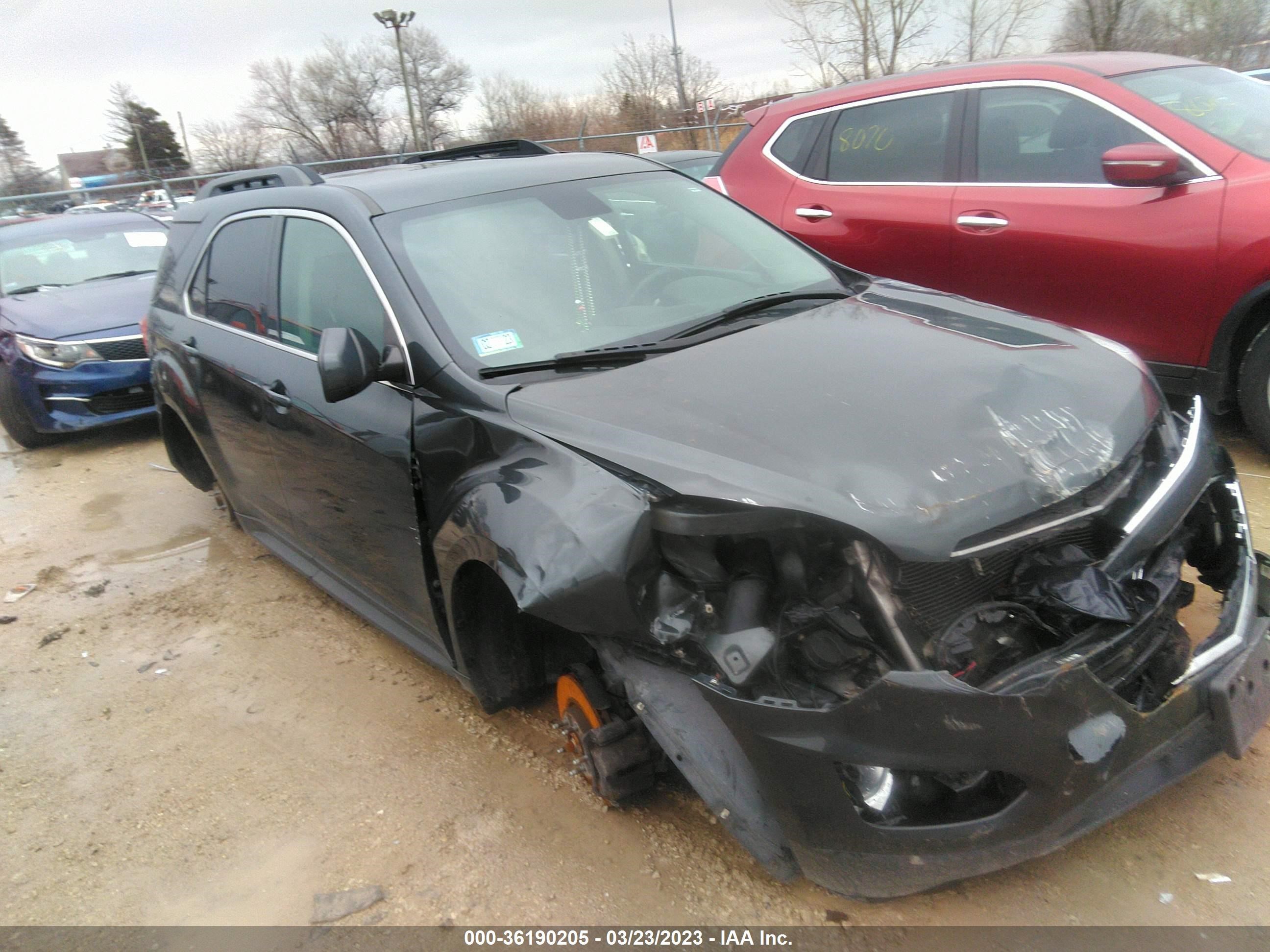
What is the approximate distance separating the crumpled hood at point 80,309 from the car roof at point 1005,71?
5.41 metres

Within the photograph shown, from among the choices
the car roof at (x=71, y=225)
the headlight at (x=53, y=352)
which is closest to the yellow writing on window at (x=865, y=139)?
the headlight at (x=53, y=352)

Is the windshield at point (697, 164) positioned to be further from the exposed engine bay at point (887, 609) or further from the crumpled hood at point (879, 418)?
the exposed engine bay at point (887, 609)

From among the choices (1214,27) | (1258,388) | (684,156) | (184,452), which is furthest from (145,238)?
(1214,27)

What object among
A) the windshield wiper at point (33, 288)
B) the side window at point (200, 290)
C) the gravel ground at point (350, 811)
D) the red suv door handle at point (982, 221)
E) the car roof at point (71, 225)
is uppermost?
the car roof at point (71, 225)

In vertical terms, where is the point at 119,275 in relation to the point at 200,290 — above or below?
below

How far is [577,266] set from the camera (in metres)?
3.25

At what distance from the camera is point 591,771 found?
2.75 meters

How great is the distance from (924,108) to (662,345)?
328cm

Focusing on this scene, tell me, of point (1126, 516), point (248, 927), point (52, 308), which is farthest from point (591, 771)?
point (52, 308)

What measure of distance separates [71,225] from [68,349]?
2329 mm

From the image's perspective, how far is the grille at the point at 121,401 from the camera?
762cm

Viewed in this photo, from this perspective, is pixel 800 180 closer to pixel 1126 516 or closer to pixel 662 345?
pixel 662 345

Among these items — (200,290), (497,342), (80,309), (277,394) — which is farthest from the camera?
(80,309)

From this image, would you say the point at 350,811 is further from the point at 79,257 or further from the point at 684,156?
the point at 684,156
